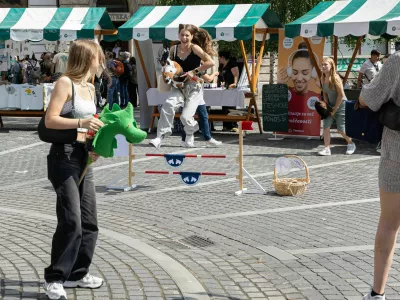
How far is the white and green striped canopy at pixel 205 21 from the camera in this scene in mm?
15133

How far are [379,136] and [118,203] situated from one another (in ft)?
15.2

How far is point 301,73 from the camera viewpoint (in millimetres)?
15070

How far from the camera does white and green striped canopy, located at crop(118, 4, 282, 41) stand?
15.1m

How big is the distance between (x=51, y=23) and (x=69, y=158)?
12.7 meters

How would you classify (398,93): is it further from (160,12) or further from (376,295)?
(160,12)

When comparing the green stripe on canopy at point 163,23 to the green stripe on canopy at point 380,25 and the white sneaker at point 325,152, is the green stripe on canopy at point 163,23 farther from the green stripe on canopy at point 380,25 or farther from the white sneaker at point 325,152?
the white sneaker at point 325,152

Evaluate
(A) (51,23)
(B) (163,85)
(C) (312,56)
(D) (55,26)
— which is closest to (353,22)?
(C) (312,56)

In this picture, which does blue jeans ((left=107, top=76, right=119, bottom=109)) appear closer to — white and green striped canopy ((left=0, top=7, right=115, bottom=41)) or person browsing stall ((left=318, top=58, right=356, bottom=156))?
white and green striped canopy ((left=0, top=7, right=115, bottom=41))

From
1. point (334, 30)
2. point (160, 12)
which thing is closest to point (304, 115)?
point (334, 30)

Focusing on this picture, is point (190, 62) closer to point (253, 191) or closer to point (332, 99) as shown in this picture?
point (332, 99)

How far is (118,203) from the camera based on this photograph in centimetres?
891

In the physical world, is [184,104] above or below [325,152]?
above

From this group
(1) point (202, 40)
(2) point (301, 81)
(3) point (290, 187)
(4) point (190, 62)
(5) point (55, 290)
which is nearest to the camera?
(5) point (55, 290)

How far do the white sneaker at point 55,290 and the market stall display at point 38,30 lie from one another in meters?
Result: 12.2
